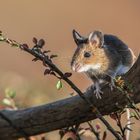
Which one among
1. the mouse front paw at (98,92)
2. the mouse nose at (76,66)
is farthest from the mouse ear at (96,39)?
the mouse front paw at (98,92)

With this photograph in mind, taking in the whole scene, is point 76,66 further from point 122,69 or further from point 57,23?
point 57,23

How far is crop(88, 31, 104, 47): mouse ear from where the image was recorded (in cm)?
462

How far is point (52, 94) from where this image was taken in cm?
549

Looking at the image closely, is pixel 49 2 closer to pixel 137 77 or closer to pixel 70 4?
pixel 70 4

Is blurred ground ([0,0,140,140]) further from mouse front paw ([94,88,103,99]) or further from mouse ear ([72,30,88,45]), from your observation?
mouse front paw ([94,88,103,99])

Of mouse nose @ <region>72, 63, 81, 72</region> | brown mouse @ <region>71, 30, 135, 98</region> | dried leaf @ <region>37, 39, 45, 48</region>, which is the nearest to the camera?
dried leaf @ <region>37, 39, 45, 48</region>

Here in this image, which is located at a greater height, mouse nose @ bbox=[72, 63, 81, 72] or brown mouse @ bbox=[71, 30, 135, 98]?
brown mouse @ bbox=[71, 30, 135, 98]

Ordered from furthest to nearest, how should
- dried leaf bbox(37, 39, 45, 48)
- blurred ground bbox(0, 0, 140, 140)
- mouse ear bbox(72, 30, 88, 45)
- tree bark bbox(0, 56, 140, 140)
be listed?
blurred ground bbox(0, 0, 140, 140), mouse ear bbox(72, 30, 88, 45), tree bark bbox(0, 56, 140, 140), dried leaf bbox(37, 39, 45, 48)

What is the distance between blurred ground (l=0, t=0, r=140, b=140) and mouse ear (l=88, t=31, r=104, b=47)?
4060mm

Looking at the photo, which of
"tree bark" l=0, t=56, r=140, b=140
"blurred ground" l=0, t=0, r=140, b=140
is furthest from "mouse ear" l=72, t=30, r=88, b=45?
"blurred ground" l=0, t=0, r=140, b=140

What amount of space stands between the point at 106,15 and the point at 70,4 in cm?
146

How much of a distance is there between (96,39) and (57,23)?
8863mm

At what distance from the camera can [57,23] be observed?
13.6 m

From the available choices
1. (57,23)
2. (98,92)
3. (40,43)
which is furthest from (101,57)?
(57,23)
